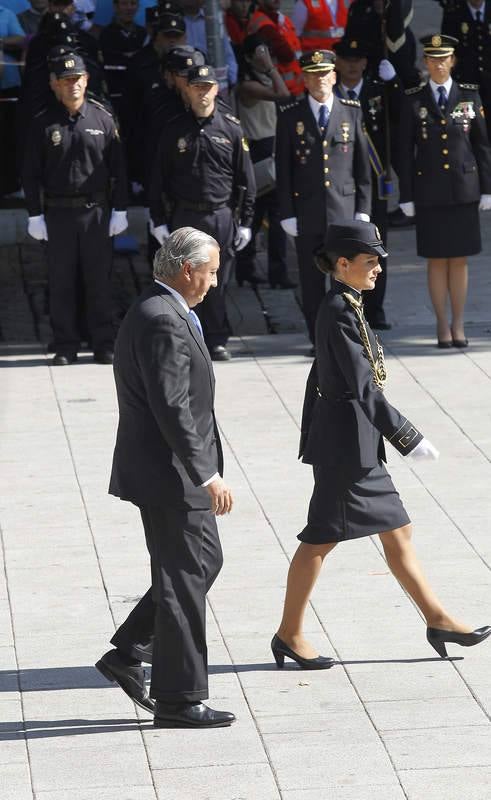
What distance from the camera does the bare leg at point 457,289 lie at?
10914 millimetres

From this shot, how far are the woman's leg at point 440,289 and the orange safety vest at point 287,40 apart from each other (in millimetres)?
3311

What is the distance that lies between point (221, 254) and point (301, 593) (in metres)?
5.19

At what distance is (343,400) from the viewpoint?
5863 mm

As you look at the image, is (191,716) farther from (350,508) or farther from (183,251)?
(183,251)

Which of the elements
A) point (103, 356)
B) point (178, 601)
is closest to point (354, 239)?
point (178, 601)

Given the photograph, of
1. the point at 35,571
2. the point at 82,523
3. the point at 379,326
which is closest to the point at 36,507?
the point at 82,523

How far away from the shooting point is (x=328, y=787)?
496cm

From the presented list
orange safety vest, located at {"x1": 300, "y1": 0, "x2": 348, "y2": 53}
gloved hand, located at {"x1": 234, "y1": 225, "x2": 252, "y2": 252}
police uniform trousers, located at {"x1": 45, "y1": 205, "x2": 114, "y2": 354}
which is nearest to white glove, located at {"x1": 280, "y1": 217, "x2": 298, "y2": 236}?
gloved hand, located at {"x1": 234, "y1": 225, "x2": 252, "y2": 252}

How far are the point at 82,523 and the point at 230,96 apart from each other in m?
5.98

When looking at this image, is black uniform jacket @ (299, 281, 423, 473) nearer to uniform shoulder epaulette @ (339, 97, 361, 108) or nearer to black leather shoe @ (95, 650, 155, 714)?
black leather shoe @ (95, 650, 155, 714)

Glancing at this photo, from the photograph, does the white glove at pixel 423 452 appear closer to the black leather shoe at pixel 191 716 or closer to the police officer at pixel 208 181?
the black leather shoe at pixel 191 716

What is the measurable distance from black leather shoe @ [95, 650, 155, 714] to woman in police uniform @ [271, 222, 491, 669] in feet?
1.95

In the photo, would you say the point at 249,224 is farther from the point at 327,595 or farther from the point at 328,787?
the point at 328,787

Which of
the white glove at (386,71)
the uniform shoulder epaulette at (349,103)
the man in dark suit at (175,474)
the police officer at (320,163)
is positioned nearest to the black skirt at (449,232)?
the police officer at (320,163)
